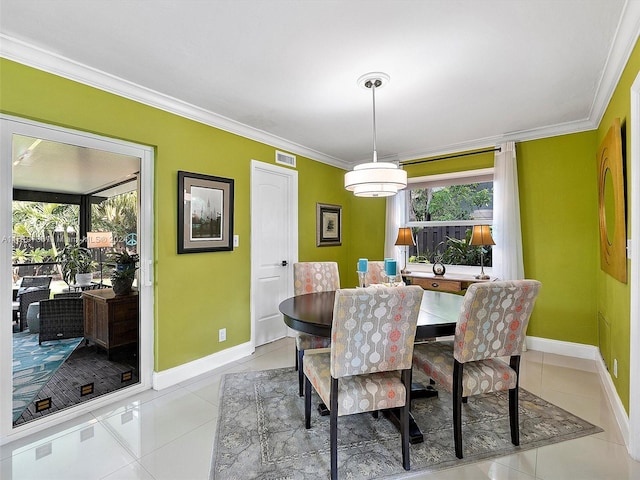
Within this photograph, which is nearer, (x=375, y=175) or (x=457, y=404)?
(x=457, y=404)

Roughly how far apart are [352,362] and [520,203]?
10.5ft

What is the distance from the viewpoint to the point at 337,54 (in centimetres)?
206

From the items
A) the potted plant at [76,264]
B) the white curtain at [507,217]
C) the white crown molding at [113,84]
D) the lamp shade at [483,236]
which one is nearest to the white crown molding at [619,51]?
the white curtain at [507,217]

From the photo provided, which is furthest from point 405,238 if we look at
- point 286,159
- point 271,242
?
point 286,159

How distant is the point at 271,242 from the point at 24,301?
2.33m

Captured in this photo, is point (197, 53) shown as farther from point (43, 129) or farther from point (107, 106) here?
point (43, 129)

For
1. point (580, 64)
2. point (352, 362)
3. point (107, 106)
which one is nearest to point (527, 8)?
point (580, 64)

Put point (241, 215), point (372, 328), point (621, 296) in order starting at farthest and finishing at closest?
point (241, 215), point (621, 296), point (372, 328)

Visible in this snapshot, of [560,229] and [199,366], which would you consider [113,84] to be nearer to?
[199,366]

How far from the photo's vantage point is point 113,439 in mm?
2006

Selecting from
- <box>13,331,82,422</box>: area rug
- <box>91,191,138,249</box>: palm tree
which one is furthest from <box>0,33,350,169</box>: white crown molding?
<box>13,331,82,422</box>: area rug

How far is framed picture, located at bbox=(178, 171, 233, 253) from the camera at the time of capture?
2875 mm

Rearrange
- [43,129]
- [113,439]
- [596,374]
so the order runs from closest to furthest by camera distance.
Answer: [113,439]
[43,129]
[596,374]

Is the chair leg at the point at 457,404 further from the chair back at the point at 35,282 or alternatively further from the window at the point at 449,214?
the chair back at the point at 35,282
